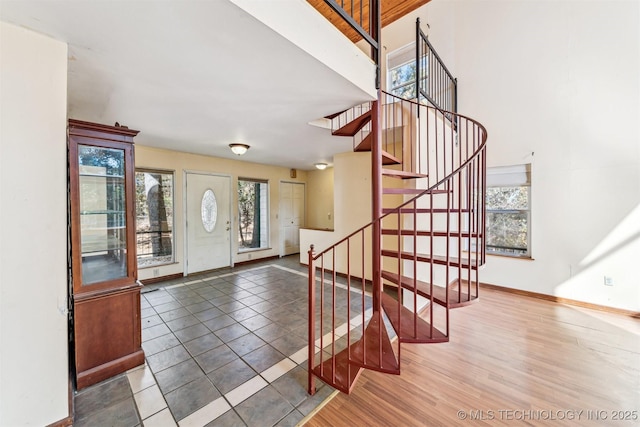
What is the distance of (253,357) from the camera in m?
2.14

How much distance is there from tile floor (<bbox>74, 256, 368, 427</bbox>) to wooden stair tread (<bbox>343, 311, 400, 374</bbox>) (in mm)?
367

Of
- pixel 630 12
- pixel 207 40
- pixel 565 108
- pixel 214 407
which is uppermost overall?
pixel 630 12

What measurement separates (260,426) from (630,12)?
5.69m

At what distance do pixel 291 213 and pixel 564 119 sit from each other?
5480 millimetres

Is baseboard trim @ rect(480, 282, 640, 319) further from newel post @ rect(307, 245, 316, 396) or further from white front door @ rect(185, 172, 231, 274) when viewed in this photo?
white front door @ rect(185, 172, 231, 274)

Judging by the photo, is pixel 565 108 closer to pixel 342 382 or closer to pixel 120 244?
pixel 342 382

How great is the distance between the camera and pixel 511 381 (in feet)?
6.04

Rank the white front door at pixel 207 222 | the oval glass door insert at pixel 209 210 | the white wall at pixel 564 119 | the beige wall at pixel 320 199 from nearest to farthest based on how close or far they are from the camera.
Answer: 1. the white wall at pixel 564 119
2. the white front door at pixel 207 222
3. the oval glass door insert at pixel 209 210
4. the beige wall at pixel 320 199

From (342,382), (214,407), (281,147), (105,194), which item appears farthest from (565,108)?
(105,194)

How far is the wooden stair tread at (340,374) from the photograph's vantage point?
167 cm

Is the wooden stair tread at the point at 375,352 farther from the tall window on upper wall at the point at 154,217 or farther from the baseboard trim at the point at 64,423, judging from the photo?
the tall window on upper wall at the point at 154,217

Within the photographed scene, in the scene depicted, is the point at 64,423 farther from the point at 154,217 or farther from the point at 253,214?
the point at 253,214

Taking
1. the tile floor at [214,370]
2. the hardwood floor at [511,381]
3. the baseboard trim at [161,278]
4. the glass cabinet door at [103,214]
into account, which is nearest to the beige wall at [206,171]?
the baseboard trim at [161,278]

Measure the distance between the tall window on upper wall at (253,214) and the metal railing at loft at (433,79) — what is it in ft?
13.5
